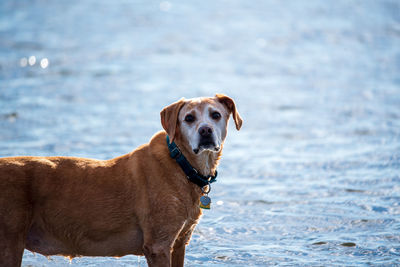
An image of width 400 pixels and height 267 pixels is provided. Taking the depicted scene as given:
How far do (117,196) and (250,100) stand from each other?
963 centimetres

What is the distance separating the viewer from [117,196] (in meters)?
5.71

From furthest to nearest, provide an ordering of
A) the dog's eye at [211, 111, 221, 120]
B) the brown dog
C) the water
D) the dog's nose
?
the water, the dog's eye at [211, 111, 221, 120], the dog's nose, the brown dog

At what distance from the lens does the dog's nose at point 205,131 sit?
564cm

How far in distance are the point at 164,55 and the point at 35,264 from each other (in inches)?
493

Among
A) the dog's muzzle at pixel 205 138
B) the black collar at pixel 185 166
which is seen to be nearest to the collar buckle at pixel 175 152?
the black collar at pixel 185 166

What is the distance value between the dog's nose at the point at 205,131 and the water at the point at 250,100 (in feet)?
6.54

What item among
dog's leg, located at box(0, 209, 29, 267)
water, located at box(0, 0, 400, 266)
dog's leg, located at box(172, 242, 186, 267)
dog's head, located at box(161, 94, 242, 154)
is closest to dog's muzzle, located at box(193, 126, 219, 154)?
dog's head, located at box(161, 94, 242, 154)

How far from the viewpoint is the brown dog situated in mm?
5535

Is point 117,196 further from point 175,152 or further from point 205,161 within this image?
point 205,161

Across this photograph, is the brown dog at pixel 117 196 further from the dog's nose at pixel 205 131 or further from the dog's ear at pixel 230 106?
the dog's ear at pixel 230 106

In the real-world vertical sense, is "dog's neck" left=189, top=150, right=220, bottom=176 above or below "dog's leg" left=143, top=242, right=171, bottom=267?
above

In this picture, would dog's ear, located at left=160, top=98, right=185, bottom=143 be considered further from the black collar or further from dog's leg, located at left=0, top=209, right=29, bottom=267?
dog's leg, located at left=0, top=209, right=29, bottom=267

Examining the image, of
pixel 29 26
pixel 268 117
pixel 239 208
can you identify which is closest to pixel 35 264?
pixel 239 208

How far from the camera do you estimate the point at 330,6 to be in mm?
24750
